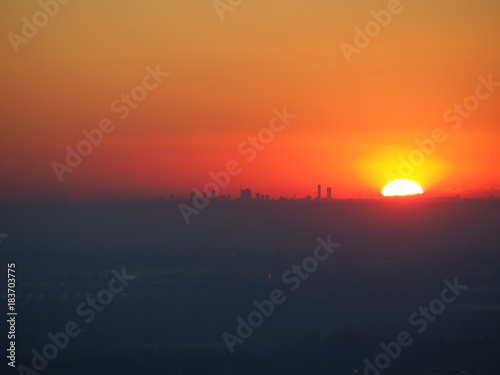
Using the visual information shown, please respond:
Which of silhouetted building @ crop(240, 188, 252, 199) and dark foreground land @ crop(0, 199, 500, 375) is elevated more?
silhouetted building @ crop(240, 188, 252, 199)

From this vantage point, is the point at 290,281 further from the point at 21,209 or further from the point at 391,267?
the point at 21,209

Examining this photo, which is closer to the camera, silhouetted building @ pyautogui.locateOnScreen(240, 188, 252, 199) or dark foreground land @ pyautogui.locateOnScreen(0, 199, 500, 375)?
dark foreground land @ pyautogui.locateOnScreen(0, 199, 500, 375)

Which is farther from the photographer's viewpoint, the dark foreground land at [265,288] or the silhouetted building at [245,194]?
the silhouetted building at [245,194]

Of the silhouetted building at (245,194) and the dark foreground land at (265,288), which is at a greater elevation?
the silhouetted building at (245,194)

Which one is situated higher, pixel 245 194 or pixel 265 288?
pixel 245 194

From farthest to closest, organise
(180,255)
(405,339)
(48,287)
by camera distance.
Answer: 1. (180,255)
2. (48,287)
3. (405,339)

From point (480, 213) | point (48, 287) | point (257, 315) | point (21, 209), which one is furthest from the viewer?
point (480, 213)

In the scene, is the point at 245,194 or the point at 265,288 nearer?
the point at 265,288

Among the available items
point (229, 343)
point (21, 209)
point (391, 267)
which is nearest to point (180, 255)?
point (391, 267)
